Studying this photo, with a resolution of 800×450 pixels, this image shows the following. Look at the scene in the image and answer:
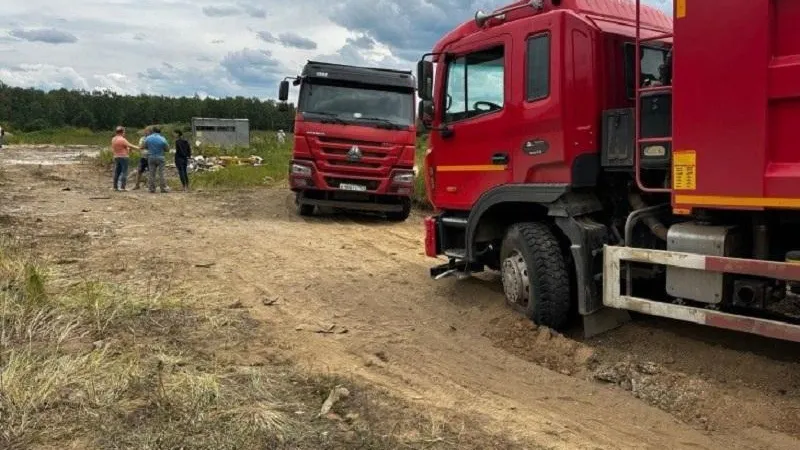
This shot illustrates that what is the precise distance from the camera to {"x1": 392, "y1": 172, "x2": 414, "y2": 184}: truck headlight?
12.7m

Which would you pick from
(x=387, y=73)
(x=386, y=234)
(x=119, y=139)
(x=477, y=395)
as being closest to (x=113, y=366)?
(x=477, y=395)

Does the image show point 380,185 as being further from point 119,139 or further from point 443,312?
point 119,139

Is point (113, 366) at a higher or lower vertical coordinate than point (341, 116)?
lower

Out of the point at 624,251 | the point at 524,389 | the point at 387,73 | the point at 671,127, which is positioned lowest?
the point at 524,389

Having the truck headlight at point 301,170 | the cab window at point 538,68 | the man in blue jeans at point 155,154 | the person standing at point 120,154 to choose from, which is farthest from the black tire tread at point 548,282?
the person standing at point 120,154

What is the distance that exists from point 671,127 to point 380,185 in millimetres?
8278

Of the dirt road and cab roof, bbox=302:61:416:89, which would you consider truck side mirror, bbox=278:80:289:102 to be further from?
the dirt road

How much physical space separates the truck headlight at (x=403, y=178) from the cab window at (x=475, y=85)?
229 inches

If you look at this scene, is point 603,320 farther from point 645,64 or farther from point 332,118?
point 332,118

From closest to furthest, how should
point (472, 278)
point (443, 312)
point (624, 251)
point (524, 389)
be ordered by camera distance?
point (524, 389) → point (624, 251) → point (443, 312) → point (472, 278)

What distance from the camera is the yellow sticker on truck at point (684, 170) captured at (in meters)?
4.46

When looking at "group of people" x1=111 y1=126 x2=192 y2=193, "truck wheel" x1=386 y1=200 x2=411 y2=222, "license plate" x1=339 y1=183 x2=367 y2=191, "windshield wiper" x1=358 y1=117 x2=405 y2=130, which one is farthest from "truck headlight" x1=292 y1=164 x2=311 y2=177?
"group of people" x1=111 y1=126 x2=192 y2=193

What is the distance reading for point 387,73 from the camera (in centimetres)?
1287

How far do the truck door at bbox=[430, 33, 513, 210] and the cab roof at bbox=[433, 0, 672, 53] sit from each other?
0.29 meters
